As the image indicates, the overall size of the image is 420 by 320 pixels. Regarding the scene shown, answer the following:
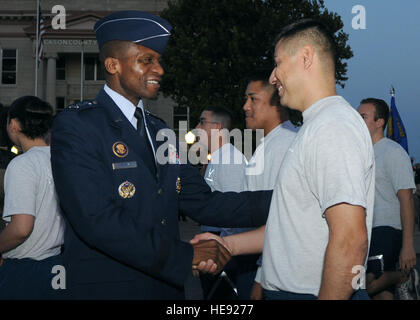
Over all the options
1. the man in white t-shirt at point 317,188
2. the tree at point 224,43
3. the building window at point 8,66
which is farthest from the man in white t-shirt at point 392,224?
the building window at point 8,66

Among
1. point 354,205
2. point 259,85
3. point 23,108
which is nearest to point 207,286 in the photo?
point 259,85

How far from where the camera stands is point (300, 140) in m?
2.58

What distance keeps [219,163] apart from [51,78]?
1535 inches

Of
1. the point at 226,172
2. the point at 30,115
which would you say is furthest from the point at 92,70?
the point at 30,115

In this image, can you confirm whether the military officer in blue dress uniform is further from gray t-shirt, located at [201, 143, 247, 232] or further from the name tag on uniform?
gray t-shirt, located at [201, 143, 247, 232]

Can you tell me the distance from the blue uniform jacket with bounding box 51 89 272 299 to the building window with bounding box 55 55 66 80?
43699mm

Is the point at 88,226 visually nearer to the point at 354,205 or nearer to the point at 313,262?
the point at 313,262

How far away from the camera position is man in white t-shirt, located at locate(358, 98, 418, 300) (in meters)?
5.95

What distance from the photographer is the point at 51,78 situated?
42500 millimetres

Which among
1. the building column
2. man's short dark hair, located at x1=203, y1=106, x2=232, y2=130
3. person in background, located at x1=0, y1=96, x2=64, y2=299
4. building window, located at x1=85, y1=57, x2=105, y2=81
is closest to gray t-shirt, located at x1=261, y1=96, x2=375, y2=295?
person in background, located at x1=0, y1=96, x2=64, y2=299

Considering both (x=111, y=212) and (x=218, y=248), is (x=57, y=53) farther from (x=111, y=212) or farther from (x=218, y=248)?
(x=111, y=212)

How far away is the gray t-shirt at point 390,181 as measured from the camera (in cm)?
595

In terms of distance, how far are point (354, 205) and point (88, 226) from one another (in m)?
1.31

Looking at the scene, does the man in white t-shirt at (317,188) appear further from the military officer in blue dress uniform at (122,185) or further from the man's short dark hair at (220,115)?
the man's short dark hair at (220,115)
